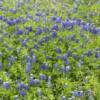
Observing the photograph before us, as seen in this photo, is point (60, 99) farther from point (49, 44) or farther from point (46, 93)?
point (49, 44)

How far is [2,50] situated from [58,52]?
0.73m

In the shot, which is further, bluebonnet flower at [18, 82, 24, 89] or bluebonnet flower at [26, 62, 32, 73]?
bluebonnet flower at [26, 62, 32, 73]

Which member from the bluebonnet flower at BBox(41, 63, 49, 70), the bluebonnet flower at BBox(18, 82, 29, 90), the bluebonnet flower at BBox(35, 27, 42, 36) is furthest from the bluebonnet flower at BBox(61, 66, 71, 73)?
the bluebonnet flower at BBox(35, 27, 42, 36)

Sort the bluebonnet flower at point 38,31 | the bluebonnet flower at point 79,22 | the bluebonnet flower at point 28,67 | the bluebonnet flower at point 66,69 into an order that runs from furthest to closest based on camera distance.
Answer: the bluebonnet flower at point 79,22, the bluebonnet flower at point 38,31, the bluebonnet flower at point 66,69, the bluebonnet flower at point 28,67

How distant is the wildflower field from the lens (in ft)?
14.1

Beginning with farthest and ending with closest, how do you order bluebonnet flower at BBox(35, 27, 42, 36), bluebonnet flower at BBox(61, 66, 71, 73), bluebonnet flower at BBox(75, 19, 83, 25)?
bluebonnet flower at BBox(75, 19, 83, 25) < bluebonnet flower at BBox(35, 27, 42, 36) < bluebonnet flower at BBox(61, 66, 71, 73)

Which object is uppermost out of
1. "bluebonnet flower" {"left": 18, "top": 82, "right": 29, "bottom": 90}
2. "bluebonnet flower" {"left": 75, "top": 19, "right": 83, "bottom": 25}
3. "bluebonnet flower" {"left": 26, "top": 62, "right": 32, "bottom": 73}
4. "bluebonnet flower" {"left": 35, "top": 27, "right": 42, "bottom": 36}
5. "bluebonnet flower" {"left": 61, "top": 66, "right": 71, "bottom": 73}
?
"bluebonnet flower" {"left": 75, "top": 19, "right": 83, "bottom": 25}

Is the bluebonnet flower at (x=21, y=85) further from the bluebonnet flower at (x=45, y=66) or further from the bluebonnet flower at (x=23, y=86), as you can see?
the bluebonnet flower at (x=45, y=66)

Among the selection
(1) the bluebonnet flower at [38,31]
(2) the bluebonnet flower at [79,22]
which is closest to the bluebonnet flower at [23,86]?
(1) the bluebonnet flower at [38,31]

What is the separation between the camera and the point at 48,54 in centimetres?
489

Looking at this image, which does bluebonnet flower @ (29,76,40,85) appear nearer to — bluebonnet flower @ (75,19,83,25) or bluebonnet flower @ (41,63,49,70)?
bluebonnet flower @ (41,63,49,70)

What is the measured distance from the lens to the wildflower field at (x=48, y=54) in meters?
4.29

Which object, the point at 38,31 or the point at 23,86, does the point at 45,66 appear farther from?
the point at 38,31

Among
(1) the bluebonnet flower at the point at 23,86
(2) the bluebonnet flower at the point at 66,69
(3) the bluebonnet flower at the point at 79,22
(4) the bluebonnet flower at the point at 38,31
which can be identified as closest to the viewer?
(1) the bluebonnet flower at the point at 23,86
